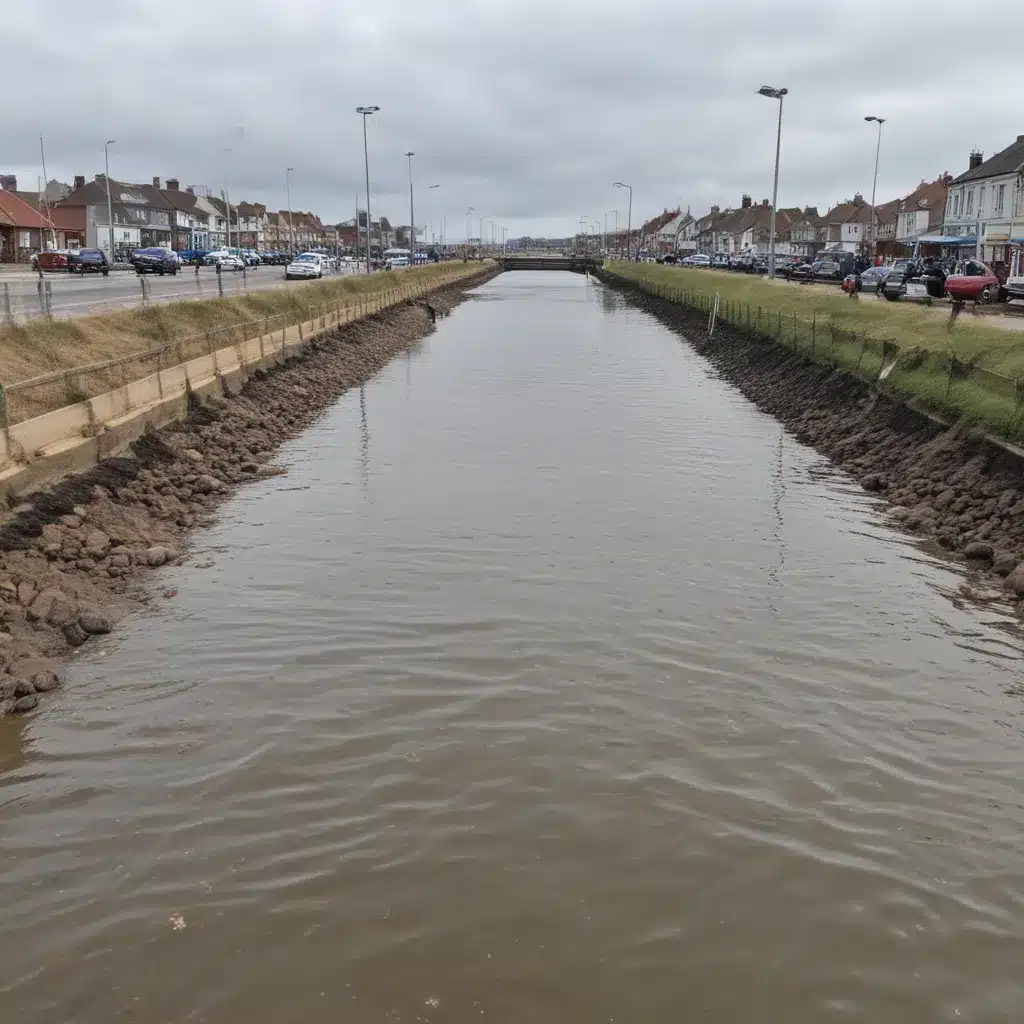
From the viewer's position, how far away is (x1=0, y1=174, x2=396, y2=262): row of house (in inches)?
3396

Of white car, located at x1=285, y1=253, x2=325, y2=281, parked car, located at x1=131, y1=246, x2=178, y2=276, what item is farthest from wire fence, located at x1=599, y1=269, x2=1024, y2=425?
parked car, located at x1=131, y1=246, x2=178, y2=276

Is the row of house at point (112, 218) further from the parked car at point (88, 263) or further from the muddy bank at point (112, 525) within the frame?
the muddy bank at point (112, 525)

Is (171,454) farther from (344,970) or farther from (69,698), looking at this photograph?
(344,970)

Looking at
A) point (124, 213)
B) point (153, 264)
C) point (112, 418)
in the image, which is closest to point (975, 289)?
point (112, 418)

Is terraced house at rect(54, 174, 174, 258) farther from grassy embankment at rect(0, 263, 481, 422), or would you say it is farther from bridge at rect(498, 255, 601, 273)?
grassy embankment at rect(0, 263, 481, 422)

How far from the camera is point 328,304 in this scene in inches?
1576

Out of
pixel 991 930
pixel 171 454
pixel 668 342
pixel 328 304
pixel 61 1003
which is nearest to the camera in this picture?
pixel 61 1003

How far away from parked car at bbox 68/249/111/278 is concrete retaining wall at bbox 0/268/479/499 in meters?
39.0

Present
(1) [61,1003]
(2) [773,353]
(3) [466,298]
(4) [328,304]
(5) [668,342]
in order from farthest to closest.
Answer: (3) [466,298] → (5) [668,342] → (4) [328,304] → (2) [773,353] → (1) [61,1003]

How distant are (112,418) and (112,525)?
378 centimetres

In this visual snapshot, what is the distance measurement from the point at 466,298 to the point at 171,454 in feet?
240

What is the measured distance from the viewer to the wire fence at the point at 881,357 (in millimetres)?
17272

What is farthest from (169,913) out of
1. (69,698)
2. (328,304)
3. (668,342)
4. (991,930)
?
(668,342)

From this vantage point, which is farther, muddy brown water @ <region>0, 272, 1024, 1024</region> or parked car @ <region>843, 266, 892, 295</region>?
parked car @ <region>843, 266, 892, 295</region>
